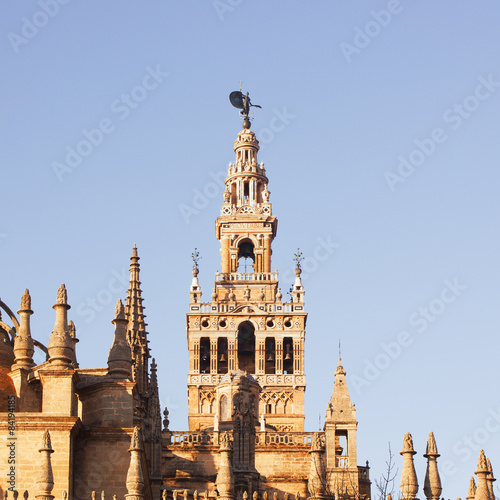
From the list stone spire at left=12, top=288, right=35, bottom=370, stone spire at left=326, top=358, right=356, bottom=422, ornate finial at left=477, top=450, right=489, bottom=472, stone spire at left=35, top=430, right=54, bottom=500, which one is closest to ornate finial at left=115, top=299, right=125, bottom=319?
stone spire at left=12, top=288, right=35, bottom=370

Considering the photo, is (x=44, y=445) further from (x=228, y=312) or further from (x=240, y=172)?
(x=240, y=172)

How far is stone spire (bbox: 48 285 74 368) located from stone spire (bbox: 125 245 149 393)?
584 inches

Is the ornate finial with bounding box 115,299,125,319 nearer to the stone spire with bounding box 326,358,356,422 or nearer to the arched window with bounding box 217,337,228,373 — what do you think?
the stone spire with bounding box 326,358,356,422

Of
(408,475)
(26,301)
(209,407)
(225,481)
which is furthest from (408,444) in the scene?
(209,407)

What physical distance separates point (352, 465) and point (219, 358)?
27584mm

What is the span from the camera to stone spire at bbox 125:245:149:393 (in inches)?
2933

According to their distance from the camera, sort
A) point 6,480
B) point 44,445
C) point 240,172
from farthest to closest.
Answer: point 240,172 → point 6,480 → point 44,445

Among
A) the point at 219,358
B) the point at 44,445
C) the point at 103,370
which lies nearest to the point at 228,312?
the point at 219,358

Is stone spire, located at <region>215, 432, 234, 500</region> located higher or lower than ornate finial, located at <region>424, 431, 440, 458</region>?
lower

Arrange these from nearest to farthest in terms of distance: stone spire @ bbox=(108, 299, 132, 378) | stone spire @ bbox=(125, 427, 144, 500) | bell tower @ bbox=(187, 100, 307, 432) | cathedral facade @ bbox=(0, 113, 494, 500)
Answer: stone spire @ bbox=(125, 427, 144, 500)
cathedral facade @ bbox=(0, 113, 494, 500)
stone spire @ bbox=(108, 299, 132, 378)
bell tower @ bbox=(187, 100, 307, 432)

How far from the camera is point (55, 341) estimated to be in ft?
187

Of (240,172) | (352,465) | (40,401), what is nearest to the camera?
(40,401)

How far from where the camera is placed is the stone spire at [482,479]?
47.7 m

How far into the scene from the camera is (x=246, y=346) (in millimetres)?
99688
